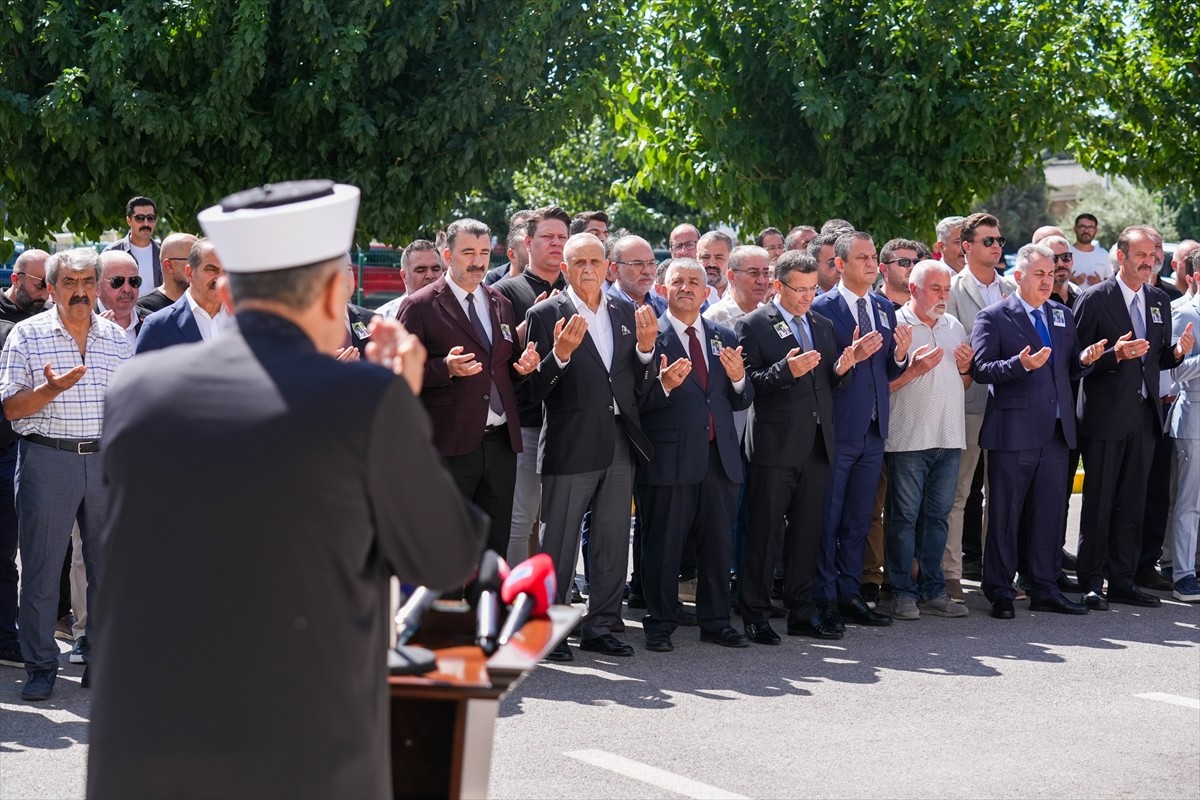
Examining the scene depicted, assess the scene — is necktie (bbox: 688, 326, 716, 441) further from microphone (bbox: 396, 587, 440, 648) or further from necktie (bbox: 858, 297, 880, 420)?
microphone (bbox: 396, 587, 440, 648)

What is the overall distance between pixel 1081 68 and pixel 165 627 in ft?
46.9

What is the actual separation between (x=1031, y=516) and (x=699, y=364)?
2728 millimetres

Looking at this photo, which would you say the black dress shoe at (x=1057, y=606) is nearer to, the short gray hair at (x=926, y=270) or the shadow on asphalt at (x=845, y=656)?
the shadow on asphalt at (x=845, y=656)

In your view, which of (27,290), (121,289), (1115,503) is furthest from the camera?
(1115,503)

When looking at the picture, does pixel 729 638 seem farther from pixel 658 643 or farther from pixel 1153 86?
pixel 1153 86

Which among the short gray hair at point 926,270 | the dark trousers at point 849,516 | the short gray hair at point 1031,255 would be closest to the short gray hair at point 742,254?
the short gray hair at point 926,270

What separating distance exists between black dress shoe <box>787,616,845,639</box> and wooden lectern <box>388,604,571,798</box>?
6056 millimetres

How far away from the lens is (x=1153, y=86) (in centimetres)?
1742

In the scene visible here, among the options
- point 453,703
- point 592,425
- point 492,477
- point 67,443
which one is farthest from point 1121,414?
point 453,703

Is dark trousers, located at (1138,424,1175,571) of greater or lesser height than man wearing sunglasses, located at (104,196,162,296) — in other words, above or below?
below

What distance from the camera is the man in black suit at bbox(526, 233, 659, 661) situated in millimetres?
8688

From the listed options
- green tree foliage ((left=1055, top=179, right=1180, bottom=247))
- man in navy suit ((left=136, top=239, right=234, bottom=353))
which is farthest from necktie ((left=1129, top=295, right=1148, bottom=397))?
green tree foliage ((left=1055, top=179, right=1180, bottom=247))

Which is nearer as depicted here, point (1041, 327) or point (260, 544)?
point (260, 544)

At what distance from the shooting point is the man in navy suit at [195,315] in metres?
7.79
